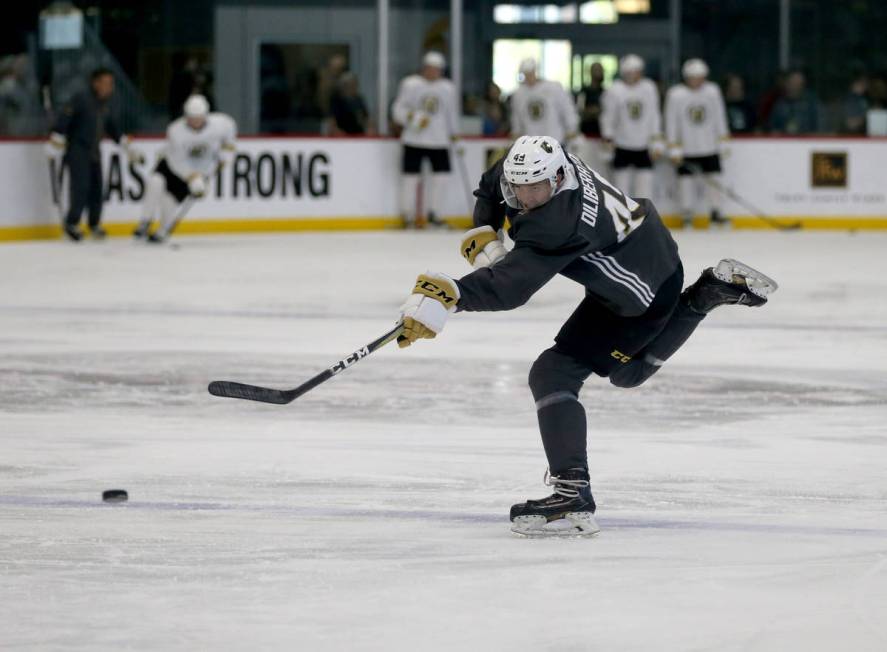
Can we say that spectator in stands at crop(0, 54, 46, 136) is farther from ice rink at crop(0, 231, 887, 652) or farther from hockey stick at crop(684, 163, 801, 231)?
hockey stick at crop(684, 163, 801, 231)

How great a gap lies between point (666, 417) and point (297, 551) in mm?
2168

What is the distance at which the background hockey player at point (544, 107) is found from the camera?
14.8 meters

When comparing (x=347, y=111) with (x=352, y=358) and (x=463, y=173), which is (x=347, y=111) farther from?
(x=352, y=358)

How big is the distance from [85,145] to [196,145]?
0.93 metres

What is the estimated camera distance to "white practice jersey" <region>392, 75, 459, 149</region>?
48.4 ft

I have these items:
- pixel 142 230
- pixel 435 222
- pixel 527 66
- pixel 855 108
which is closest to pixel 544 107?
pixel 527 66

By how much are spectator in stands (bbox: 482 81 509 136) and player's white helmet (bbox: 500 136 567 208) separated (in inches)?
467

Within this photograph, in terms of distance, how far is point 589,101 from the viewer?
15.6 meters

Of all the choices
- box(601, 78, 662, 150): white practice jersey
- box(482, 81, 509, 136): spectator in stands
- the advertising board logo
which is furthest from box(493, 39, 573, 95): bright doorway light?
the advertising board logo

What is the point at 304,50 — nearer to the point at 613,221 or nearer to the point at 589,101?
the point at 589,101

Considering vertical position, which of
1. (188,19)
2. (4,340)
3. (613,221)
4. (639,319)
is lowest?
(4,340)

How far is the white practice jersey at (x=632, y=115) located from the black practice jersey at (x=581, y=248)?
426 inches

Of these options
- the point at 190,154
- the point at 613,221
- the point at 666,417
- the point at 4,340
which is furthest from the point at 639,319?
the point at 190,154

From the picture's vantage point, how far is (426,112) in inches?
584
